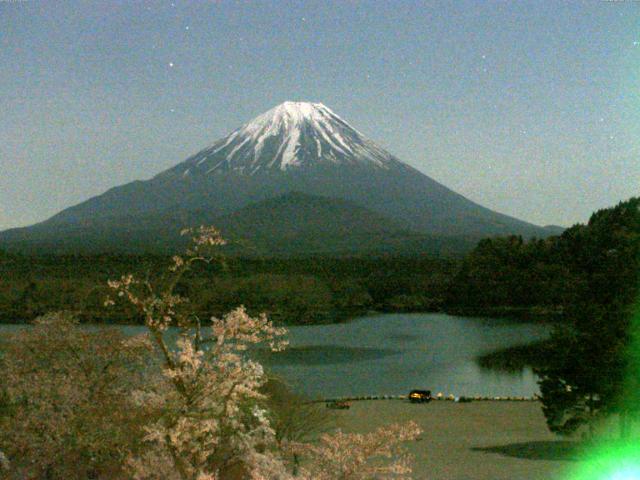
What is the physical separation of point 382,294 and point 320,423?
54.8 metres

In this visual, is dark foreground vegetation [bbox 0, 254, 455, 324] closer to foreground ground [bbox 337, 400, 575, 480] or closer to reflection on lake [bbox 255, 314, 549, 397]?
reflection on lake [bbox 255, 314, 549, 397]

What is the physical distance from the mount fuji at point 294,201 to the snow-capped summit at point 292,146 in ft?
0.69

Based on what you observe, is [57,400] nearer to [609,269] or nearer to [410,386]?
[609,269]

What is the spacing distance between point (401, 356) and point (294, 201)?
110m

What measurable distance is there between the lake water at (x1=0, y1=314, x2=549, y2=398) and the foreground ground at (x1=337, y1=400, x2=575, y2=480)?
11.1ft

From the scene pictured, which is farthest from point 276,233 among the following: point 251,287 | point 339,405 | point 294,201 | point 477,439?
point 477,439

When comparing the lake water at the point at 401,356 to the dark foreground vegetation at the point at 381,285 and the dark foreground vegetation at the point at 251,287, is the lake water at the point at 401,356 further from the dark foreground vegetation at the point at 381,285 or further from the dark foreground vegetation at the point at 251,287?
the dark foreground vegetation at the point at 251,287

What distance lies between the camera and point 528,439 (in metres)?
16.8

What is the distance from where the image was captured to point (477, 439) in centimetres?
1698

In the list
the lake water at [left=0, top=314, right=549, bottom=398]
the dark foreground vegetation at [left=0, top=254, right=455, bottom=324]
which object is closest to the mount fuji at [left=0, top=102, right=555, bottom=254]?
the dark foreground vegetation at [left=0, top=254, right=455, bottom=324]

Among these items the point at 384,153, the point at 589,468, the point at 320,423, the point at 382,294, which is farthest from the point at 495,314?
the point at 384,153

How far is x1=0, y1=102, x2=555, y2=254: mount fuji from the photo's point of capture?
12712 cm

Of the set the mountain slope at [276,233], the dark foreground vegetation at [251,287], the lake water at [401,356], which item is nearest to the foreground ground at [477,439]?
the lake water at [401,356]

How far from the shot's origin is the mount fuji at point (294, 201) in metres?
127
